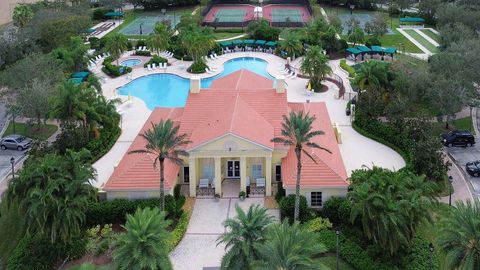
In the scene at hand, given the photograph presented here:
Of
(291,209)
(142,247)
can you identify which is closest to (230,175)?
(291,209)

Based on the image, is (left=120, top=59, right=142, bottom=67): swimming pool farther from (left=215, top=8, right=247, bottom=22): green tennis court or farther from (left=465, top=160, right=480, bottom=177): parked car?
(left=465, top=160, right=480, bottom=177): parked car

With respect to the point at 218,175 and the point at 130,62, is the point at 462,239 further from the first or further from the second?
the point at 130,62

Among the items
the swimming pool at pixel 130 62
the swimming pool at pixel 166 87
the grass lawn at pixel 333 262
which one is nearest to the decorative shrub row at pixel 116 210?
the grass lawn at pixel 333 262

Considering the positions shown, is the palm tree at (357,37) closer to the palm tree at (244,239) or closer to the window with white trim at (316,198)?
the window with white trim at (316,198)

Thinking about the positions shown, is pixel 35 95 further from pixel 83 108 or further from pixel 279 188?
pixel 279 188

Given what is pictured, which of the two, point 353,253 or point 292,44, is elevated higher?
point 292,44

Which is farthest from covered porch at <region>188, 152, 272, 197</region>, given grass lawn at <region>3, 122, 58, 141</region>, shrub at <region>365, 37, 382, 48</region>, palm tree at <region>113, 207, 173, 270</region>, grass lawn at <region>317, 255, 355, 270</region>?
shrub at <region>365, 37, 382, 48</region>
